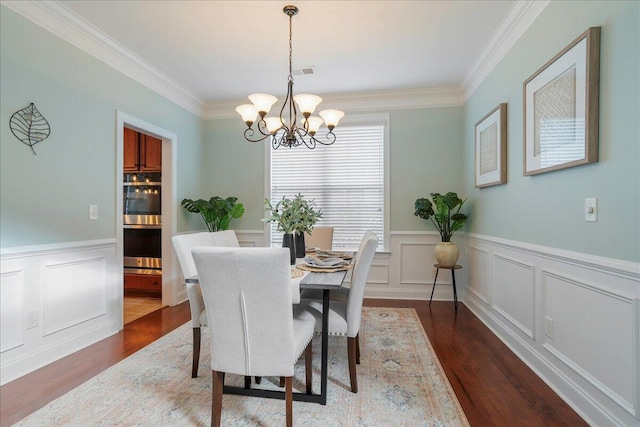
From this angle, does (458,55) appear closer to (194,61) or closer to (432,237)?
(432,237)

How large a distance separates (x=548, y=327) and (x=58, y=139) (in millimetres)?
3809

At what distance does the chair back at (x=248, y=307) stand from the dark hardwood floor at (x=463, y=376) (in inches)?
41.0

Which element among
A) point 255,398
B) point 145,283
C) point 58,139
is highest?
point 58,139

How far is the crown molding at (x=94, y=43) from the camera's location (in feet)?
7.97

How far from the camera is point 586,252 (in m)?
1.80

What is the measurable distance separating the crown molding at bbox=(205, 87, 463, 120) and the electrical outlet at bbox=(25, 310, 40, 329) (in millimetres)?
3693

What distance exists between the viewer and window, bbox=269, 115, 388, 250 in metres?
4.50

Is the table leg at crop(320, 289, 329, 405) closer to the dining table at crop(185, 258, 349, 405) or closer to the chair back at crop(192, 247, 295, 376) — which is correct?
the dining table at crop(185, 258, 349, 405)

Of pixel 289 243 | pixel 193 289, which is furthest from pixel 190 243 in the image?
pixel 289 243

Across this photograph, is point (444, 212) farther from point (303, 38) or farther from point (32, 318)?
point (32, 318)

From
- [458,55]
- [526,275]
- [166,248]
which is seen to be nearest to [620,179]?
[526,275]

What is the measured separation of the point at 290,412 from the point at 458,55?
3.43 meters

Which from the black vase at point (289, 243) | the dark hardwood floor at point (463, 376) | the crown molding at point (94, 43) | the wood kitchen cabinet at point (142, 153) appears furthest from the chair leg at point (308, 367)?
the wood kitchen cabinet at point (142, 153)

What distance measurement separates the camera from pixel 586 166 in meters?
1.79
